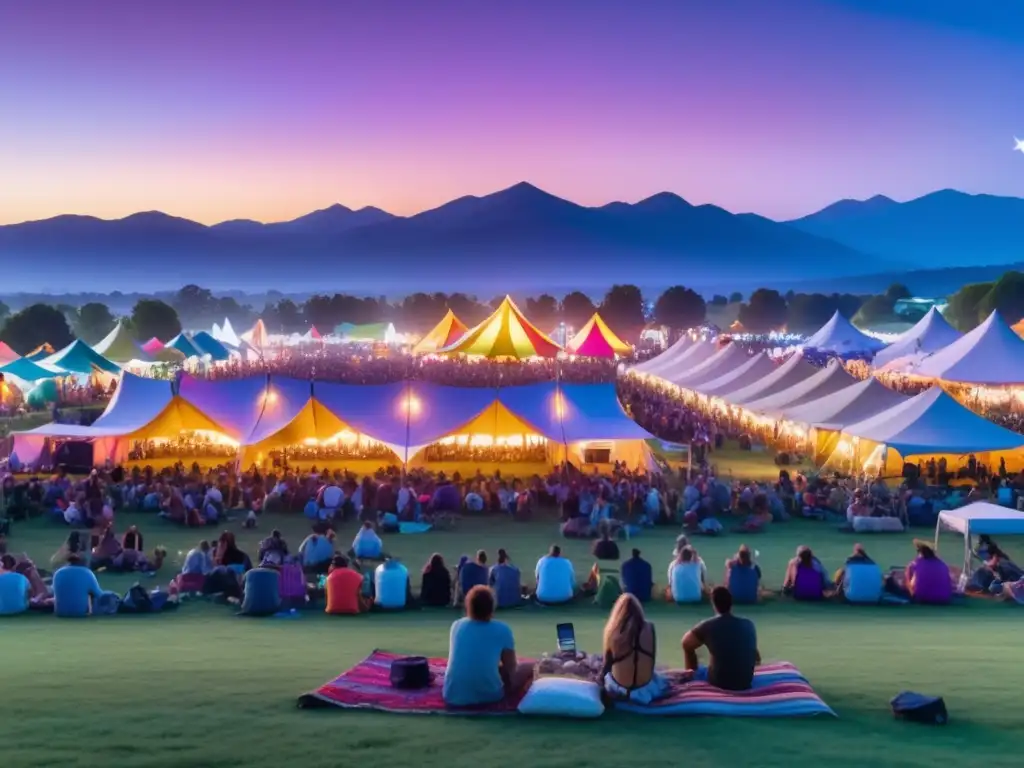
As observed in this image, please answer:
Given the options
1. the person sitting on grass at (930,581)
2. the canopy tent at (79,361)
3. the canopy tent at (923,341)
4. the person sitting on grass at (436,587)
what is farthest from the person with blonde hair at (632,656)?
the canopy tent at (923,341)

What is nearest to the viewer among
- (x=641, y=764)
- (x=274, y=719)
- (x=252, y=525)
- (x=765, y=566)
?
(x=641, y=764)

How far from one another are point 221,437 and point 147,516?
4.31m

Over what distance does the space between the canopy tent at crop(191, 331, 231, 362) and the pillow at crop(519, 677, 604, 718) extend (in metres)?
44.8

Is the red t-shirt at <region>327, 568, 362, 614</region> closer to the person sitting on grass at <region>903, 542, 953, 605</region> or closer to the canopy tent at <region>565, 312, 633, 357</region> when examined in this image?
the person sitting on grass at <region>903, 542, 953, 605</region>

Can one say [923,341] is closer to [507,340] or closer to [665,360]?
[665,360]

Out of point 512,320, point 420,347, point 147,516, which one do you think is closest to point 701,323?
point 420,347

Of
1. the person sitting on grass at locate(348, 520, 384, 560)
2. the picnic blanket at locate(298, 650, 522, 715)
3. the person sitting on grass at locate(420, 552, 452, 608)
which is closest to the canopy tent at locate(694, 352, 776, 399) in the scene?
the person sitting on grass at locate(348, 520, 384, 560)

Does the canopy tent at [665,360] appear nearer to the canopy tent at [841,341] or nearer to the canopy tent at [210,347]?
the canopy tent at [841,341]

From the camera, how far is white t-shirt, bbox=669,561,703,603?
10.5 meters

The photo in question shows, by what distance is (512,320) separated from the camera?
3616 centimetres

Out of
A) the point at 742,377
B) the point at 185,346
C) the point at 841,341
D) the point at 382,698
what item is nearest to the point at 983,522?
the point at 382,698

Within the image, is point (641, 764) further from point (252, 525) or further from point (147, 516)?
point (147, 516)

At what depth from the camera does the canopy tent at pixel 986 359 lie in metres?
28.2

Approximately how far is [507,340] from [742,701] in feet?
99.8
